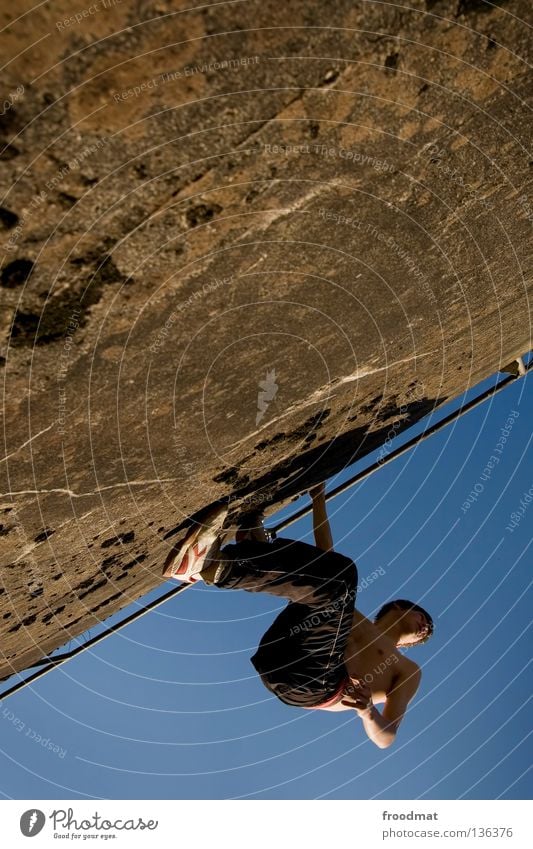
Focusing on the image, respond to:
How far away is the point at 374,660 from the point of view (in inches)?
127

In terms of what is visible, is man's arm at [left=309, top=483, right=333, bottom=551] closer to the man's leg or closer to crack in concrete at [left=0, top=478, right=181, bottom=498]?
the man's leg

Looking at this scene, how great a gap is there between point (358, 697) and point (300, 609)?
1.91ft

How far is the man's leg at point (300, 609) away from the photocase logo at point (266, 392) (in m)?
0.69

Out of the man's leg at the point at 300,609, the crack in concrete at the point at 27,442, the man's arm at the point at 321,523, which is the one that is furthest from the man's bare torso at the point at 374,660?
the crack in concrete at the point at 27,442

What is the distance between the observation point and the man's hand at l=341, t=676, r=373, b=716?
10.1 feet

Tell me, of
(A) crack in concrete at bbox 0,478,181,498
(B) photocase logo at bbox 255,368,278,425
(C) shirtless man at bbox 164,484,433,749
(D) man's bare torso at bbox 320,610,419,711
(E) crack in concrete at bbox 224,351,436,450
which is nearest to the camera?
(A) crack in concrete at bbox 0,478,181,498

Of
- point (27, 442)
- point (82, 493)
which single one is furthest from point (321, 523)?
point (27, 442)

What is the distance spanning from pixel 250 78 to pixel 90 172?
0.41 metres

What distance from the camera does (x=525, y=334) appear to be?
134 inches

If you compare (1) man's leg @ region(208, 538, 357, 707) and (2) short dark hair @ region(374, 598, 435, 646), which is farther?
(2) short dark hair @ region(374, 598, 435, 646)

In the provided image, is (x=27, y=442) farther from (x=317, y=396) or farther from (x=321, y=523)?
(x=321, y=523)

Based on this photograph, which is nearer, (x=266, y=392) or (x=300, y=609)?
(x=266, y=392)

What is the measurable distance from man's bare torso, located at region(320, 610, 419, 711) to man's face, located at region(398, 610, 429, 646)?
0.32ft

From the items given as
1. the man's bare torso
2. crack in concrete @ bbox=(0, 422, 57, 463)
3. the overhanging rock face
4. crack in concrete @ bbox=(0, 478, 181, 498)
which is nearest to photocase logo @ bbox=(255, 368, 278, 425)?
the overhanging rock face
